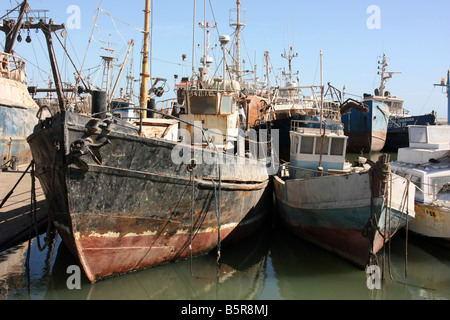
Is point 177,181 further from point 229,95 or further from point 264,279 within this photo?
point 229,95

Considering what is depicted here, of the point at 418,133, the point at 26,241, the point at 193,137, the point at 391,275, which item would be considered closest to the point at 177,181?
the point at 193,137

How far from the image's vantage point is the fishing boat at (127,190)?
698 cm

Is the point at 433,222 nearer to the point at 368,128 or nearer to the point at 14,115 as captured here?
the point at 14,115

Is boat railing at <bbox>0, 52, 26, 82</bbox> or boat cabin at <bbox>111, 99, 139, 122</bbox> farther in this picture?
boat railing at <bbox>0, 52, 26, 82</bbox>

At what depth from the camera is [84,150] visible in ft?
22.3

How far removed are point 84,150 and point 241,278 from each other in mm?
4576

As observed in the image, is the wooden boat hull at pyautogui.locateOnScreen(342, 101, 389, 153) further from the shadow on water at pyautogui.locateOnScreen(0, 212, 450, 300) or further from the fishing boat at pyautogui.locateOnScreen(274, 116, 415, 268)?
the shadow on water at pyautogui.locateOnScreen(0, 212, 450, 300)

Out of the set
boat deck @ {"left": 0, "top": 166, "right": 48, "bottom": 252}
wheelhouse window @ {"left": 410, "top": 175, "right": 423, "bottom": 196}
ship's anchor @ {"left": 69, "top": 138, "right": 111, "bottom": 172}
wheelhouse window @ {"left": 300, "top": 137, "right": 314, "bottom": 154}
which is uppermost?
wheelhouse window @ {"left": 300, "top": 137, "right": 314, "bottom": 154}

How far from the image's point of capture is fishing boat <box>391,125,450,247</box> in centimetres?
1038

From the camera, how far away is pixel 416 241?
11.1 m

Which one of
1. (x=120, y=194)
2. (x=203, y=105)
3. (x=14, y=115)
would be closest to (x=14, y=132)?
(x=14, y=115)

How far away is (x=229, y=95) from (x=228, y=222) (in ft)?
13.0

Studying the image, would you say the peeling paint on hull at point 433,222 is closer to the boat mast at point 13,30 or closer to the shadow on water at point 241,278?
the shadow on water at point 241,278

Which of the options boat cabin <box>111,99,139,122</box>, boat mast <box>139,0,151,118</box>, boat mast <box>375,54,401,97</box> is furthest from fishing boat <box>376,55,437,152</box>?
boat mast <box>139,0,151,118</box>
